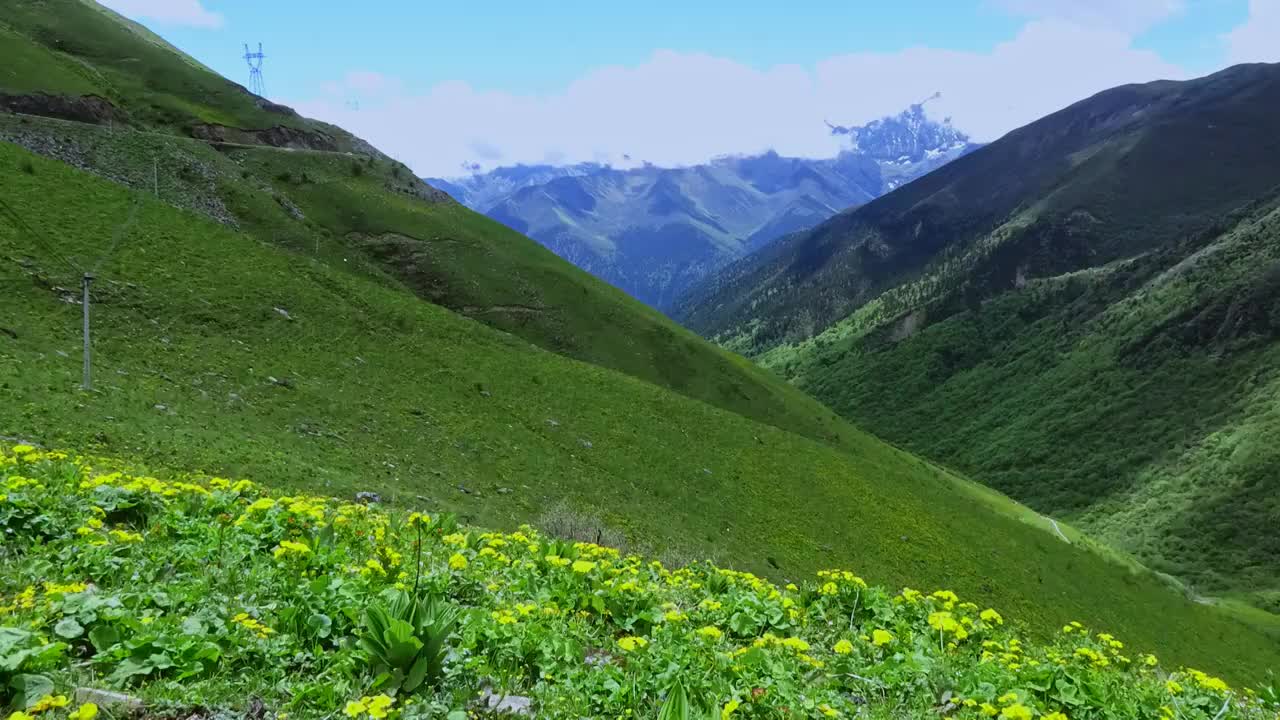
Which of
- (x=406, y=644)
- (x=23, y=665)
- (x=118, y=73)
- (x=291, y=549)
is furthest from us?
(x=118, y=73)

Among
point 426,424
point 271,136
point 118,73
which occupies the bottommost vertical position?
point 426,424

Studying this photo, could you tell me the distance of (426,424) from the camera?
118 ft

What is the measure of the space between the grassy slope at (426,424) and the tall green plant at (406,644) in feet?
65.2

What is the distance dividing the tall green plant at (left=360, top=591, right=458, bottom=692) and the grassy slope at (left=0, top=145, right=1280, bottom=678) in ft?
65.2

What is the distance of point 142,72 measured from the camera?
9450 cm

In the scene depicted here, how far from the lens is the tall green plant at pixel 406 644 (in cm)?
633

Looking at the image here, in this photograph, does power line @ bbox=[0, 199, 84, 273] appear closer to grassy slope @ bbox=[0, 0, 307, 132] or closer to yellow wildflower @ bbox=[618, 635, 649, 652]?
yellow wildflower @ bbox=[618, 635, 649, 652]

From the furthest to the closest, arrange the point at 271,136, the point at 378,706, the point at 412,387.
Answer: the point at 271,136, the point at 412,387, the point at 378,706

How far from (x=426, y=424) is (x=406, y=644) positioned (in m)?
31.1

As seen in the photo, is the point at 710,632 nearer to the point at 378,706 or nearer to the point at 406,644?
the point at 406,644

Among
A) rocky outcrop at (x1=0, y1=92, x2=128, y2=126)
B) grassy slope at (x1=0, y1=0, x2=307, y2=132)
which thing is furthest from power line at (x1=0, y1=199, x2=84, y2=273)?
grassy slope at (x1=0, y1=0, x2=307, y2=132)

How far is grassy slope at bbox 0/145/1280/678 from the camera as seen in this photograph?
2733 centimetres

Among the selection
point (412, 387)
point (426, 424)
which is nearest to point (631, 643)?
point (426, 424)

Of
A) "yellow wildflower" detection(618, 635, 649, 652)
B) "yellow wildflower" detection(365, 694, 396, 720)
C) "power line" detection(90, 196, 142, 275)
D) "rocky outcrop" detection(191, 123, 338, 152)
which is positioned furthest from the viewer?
"rocky outcrop" detection(191, 123, 338, 152)
